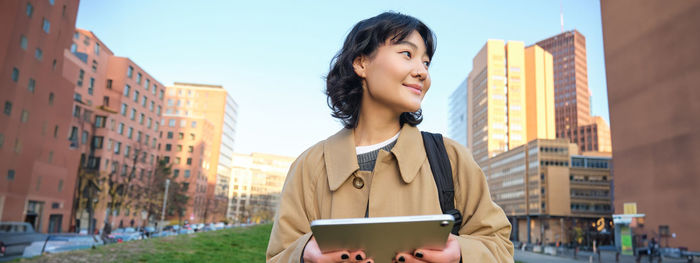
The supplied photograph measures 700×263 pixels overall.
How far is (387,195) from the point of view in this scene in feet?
6.15

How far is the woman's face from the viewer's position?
82.8 inches

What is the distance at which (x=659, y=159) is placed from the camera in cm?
4503

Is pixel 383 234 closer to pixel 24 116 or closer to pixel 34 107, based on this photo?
pixel 24 116

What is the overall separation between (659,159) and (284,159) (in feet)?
430

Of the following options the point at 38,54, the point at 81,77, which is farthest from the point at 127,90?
the point at 38,54

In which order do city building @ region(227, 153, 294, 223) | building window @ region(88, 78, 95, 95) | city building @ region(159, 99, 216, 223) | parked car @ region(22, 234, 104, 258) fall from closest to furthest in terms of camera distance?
parked car @ region(22, 234, 104, 258), building window @ region(88, 78, 95, 95), city building @ region(159, 99, 216, 223), city building @ region(227, 153, 294, 223)

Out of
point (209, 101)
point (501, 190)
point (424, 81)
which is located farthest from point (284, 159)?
point (424, 81)

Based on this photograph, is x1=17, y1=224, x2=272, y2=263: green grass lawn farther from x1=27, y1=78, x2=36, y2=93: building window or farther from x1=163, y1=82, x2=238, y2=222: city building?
x1=163, y1=82, x2=238, y2=222: city building

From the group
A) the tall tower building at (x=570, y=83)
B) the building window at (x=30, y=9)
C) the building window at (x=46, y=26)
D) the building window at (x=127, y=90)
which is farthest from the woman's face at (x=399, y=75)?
the tall tower building at (x=570, y=83)

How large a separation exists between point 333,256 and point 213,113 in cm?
11706

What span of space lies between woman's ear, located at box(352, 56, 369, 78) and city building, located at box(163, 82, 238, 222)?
347ft

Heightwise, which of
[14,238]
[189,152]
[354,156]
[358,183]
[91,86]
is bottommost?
[14,238]

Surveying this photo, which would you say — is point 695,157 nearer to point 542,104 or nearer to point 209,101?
point 542,104

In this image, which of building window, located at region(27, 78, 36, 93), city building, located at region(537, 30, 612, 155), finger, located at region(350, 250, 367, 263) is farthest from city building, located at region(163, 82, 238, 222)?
city building, located at region(537, 30, 612, 155)
